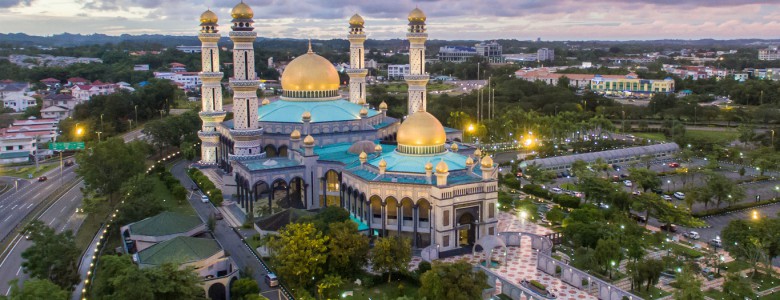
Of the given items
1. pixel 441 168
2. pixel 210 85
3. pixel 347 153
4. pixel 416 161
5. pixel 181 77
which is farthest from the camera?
pixel 181 77

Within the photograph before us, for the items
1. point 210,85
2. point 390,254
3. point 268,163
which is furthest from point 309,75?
point 390,254

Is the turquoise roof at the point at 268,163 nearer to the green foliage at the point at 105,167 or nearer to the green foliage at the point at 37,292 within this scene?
the green foliage at the point at 105,167

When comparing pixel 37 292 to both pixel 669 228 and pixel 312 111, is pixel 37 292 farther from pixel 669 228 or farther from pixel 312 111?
pixel 669 228

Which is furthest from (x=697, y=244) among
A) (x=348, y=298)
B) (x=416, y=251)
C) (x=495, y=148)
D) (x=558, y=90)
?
(x=558, y=90)

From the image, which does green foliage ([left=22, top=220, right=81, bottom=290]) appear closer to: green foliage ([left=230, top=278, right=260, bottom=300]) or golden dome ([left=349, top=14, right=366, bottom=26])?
green foliage ([left=230, top=278, right=260, bottom=300])

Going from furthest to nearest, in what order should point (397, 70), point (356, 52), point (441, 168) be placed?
point (397, 70)
point (356, 52)
point (441, 168)

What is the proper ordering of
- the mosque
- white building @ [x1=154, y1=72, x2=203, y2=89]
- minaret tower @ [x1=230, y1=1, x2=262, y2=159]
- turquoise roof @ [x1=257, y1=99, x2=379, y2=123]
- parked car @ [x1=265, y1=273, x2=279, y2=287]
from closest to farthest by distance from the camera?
1. parked car @ [x1=265, y1=273, x2=279, y2=287]
2. the mosque
3. minaret tower @ [x1=230, y1=1, x2=262, y2=159]
4. turquoise roof @ [x1=257, y1=99, x2=379, y2=123]
5. white building @ [x1=154, y1=72, x2=203, y2=89]

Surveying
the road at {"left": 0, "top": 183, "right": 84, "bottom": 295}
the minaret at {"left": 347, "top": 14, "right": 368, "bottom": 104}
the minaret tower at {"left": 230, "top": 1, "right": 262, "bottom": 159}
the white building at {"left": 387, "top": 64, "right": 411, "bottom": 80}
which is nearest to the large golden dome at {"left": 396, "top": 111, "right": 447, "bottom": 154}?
the minaret tower at {"left": 230, "top": 1, "right": 262, "bottom": 159}
